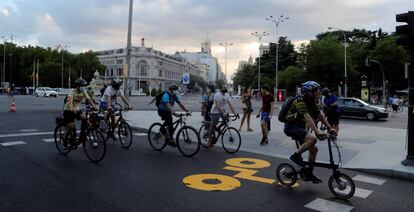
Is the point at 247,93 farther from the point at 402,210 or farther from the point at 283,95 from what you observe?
the point at 283,95

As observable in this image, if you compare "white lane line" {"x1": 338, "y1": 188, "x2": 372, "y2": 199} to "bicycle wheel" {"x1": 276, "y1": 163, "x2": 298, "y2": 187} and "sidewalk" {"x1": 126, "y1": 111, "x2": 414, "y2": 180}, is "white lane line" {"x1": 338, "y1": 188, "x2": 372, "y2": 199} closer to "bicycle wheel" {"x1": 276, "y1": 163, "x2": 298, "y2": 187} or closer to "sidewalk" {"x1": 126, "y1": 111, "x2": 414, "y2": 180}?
"bicycle wheel" {"x1": 276, "y1": 163, "x2": 298, "y2": 187}

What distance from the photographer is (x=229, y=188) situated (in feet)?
21.3

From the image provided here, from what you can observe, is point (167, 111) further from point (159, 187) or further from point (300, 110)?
point (300, 110)

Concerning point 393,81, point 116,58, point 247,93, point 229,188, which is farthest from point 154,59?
point 229,188

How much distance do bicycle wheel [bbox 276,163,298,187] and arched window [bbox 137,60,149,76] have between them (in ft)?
453

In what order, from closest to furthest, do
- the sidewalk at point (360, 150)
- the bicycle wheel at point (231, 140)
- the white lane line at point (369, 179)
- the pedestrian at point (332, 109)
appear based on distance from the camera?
1. the white lane line at point (369, 179)
2. the sidewalk at point (360, 150)
3. the bicycle wheel at point (231, 140)
4. the pedestrian at point (332, 109)

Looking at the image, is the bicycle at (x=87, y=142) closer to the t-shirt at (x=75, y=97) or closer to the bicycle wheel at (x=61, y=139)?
the bicycle wheel at (x=61, y=139)

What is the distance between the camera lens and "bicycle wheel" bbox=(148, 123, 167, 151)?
10.2 meters

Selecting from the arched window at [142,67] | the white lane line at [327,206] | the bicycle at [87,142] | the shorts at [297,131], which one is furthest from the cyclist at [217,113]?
the arched window at [142,67]

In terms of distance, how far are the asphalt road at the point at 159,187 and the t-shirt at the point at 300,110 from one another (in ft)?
3.76

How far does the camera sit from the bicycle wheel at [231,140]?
10.2 metres

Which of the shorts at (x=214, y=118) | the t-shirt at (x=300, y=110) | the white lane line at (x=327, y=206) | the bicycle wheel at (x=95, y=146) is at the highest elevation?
the t-shirt at (x=300, y=110)

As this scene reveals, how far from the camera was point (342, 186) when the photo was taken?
604cm

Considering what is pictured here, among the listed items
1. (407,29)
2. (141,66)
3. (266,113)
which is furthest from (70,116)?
(141,66)
